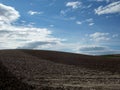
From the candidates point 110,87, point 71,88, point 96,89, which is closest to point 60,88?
point 71,88

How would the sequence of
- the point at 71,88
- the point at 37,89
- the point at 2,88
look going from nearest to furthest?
the point at 2,88 → the point at 37,89 → the point at 71,88

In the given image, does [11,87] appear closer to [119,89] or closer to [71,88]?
[71,88]

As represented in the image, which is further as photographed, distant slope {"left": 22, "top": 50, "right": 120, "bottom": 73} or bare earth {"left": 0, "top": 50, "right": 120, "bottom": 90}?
distant slope {"left": 22, "top": 50, "right": 120, "bottom": 73}

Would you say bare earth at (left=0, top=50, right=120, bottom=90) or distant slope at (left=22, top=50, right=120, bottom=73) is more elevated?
distant slope at (left=22, top=50, right=120, bottom=73)

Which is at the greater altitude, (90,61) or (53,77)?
(90,61)

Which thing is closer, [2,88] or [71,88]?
[2,88]

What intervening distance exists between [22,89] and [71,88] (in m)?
3.75

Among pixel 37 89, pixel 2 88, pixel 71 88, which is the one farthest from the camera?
pixel 71 88

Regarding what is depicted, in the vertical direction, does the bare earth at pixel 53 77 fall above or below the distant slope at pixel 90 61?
below

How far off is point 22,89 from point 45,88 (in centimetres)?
198

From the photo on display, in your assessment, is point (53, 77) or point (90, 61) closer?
point (53, 77)

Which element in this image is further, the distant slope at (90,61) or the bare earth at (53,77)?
the distant slope at (90,61)

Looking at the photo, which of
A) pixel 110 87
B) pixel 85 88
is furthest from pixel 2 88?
pixel 110 87

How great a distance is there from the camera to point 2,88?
53.7 ft
